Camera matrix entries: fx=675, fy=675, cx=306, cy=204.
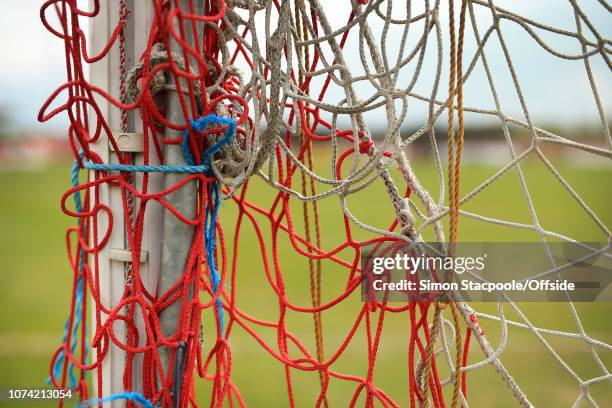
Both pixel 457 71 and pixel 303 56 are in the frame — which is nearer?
pixel 457 71

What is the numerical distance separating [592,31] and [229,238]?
23.0 ft

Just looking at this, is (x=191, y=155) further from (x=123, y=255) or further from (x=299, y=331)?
(x=299, y=331)

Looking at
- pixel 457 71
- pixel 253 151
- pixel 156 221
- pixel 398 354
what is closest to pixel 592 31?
pixel 457 71

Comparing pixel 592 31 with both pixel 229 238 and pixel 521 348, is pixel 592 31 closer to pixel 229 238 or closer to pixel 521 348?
pixel 521 348

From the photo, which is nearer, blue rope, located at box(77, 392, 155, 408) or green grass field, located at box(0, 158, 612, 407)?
blue rope, located at box(77, 392, 155, 408)

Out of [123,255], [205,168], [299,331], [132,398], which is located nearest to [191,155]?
[205,168]

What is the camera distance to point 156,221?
3.02ft

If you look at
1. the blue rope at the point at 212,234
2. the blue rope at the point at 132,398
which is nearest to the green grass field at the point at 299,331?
the blue rope at the point at 212,234

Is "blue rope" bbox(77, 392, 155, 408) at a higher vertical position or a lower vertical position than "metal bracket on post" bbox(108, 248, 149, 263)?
lower

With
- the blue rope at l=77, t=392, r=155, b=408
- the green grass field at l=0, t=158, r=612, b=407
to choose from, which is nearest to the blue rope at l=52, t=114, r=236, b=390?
the blue rope at l=77, t=392, r=155, b=408

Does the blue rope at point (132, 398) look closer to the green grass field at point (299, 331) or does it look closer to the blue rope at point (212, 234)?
the blue rope at point (212, 234)

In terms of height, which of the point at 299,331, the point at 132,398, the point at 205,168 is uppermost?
the point at 205,168

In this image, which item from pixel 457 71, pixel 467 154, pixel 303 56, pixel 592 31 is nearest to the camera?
pixel 457 71

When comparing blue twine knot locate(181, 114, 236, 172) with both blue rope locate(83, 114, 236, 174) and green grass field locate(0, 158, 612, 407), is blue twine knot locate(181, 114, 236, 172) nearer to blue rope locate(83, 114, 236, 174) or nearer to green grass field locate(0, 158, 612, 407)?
blue rope locate(83, 114, 236, 174)
